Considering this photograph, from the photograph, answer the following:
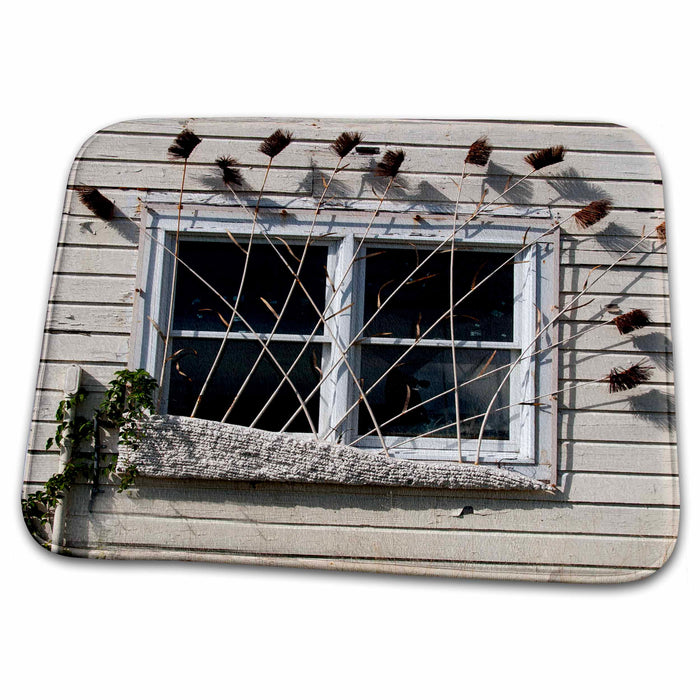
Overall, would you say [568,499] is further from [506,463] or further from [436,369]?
[436,369]

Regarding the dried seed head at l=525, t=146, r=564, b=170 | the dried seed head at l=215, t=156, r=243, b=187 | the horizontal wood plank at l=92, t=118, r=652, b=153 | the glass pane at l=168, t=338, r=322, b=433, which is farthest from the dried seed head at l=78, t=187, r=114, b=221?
the dried seed head at l=525, t=146, r=564, b=170

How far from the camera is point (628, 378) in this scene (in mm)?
2309

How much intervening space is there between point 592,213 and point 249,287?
1461 millimetres

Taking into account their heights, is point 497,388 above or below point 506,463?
above

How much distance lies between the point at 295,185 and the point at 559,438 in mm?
1519

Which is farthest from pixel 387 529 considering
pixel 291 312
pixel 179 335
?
pixel 179 335

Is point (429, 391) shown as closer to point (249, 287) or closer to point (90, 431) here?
point (249, 287)

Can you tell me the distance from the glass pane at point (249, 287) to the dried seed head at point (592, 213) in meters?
1.08

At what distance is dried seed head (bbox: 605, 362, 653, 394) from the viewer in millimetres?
2309

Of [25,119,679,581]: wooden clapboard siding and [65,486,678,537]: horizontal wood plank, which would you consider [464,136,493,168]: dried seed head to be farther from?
[65,486,678,537]: horizontal wood plank

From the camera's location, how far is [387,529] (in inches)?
90.7

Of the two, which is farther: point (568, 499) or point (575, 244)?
point (575, 244)

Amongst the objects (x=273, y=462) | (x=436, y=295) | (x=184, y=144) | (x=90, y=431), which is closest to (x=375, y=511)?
(x=273, y=462)

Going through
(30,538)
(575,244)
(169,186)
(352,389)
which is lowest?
(30,538)
